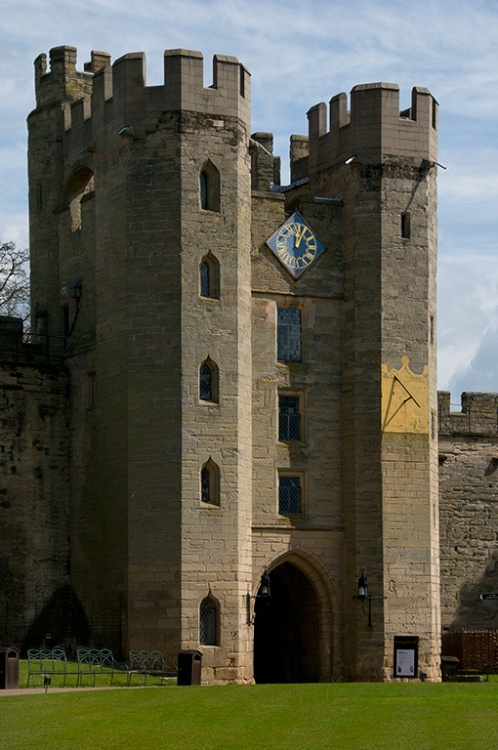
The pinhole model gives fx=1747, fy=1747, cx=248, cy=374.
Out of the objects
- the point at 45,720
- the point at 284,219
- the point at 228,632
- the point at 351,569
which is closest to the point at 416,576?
the point at 351,569

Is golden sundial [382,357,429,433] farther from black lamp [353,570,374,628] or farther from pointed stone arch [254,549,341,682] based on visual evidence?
pointed stone arch [254,549,341,682]

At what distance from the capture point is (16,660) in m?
35.4

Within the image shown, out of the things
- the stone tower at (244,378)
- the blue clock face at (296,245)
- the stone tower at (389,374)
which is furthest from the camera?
the blue clock face at (296,245)

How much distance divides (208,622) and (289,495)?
15.4ft

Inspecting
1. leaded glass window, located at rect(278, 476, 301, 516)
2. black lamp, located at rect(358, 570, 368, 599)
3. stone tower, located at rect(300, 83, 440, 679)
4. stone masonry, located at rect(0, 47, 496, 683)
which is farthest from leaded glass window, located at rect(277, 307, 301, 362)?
black lamp, located at rect(358, 570, 368, 599)

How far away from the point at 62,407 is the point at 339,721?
19.3 metres

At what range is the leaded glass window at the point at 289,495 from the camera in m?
43.7

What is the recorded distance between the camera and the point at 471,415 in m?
51.7

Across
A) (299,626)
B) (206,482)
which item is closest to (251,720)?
(206,482)

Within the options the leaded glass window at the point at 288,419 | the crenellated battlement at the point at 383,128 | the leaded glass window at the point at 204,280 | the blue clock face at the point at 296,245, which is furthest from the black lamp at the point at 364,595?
the crenellated battlement at the point at 383,128

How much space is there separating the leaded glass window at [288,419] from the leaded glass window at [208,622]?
5.29 metres

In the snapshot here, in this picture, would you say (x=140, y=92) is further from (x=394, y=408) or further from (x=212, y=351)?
(x=394, y=408)

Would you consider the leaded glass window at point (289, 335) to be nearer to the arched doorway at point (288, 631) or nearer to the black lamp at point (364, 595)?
the arched doorway at point (288, 631)

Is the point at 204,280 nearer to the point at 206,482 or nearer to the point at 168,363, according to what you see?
the point at 168,363
